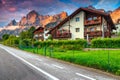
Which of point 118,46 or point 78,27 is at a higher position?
point 78,27

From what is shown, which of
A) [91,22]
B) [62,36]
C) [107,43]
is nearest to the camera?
[107,43]

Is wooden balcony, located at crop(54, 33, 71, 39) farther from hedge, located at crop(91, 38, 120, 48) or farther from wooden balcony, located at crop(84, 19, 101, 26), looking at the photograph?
hedge, located at crop(91, 38, 120, 48)

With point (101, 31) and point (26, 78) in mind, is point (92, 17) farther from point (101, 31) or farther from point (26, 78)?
point (26, 78)

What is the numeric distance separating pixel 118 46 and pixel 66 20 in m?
27.6

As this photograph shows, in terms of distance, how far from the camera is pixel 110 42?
35531mm

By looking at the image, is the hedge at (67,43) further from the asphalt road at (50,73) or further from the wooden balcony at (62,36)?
the asphalt road at (50,73)

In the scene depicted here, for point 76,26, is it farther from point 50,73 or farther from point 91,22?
point 50,73

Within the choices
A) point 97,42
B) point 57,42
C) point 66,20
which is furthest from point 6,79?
point 66,20

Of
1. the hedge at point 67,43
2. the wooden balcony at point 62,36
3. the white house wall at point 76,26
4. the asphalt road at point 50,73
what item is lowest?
the asphalt road at point 50,73

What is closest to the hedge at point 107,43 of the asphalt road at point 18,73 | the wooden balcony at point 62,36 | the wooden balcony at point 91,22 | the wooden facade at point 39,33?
the wooden balcony at point 91,22

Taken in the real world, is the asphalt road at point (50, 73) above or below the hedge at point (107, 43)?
below

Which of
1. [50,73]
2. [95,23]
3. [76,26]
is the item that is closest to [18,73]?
[50,73]

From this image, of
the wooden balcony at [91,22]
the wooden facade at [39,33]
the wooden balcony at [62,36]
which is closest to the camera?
the wooden balcony at [91,22]

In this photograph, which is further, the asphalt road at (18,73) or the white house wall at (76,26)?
the white house wall at (76,26)
